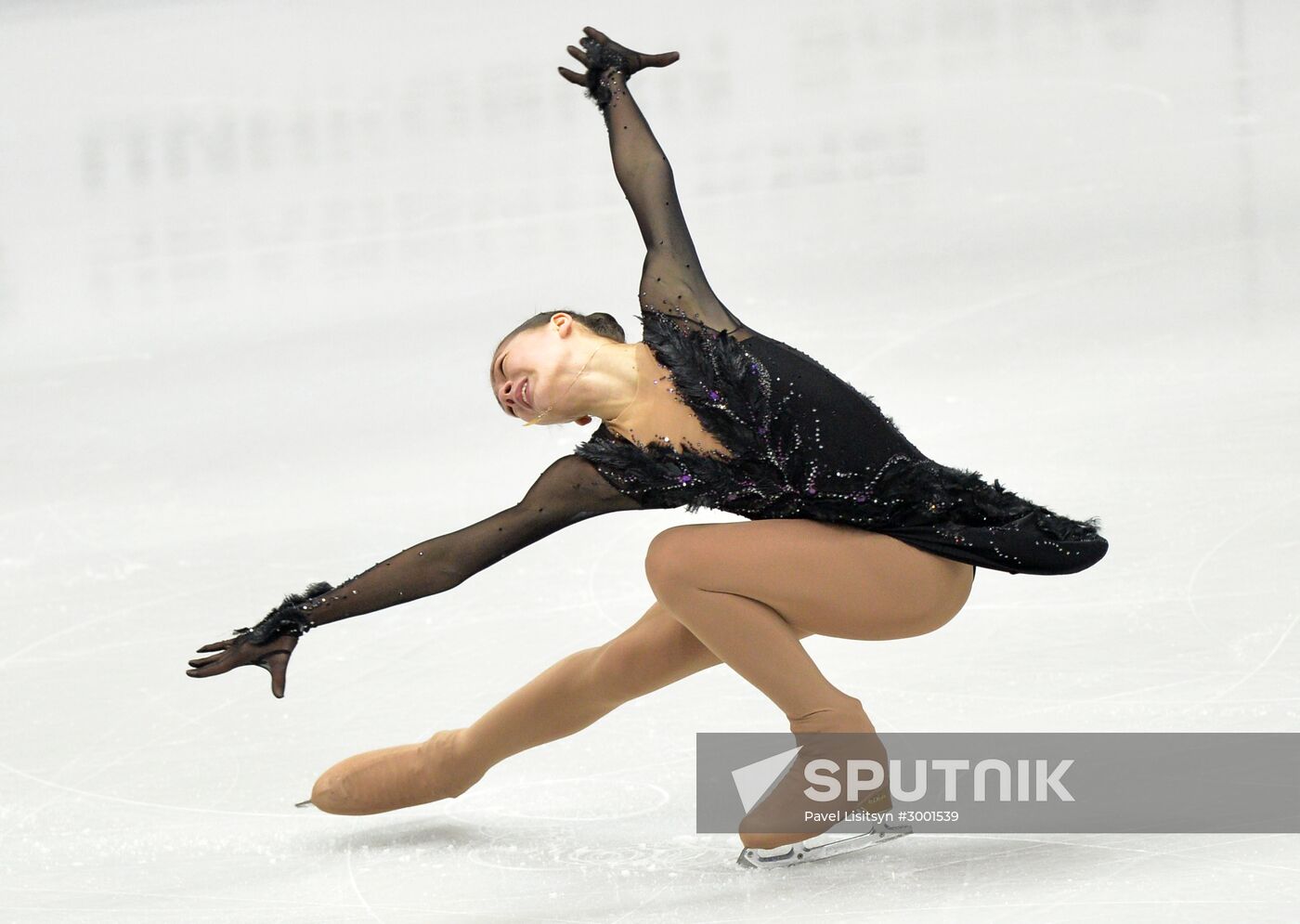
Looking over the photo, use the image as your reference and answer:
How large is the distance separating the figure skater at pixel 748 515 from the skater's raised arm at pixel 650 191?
4 centimetres

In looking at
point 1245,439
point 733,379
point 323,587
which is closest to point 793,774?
point 733,379

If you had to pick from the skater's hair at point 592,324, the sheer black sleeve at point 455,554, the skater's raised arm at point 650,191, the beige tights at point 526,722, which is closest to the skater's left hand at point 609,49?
the skater's raised arm at point 650,191

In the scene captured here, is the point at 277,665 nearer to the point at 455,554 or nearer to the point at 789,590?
the point at 455,554

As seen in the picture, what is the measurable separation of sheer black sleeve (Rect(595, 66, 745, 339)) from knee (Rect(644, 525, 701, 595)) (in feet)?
1.21

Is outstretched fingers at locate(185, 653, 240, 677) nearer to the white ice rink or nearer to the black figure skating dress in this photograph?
the black figure skating dress

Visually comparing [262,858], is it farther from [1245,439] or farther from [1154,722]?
[1245,439]

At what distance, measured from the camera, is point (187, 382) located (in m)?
5.36

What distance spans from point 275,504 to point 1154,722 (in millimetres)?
2493

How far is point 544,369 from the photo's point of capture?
97.3 inches

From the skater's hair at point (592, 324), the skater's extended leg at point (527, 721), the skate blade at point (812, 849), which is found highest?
the skater's hair at point (592, 324)

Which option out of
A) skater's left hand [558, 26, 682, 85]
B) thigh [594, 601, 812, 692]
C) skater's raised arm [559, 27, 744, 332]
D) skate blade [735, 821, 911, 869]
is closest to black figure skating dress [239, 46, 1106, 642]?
skater's raised arm [559, 27, 744, 332]

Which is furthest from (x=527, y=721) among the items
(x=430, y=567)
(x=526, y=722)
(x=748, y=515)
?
(x=748, y=515)

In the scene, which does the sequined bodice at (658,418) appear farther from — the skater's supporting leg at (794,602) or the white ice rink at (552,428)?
the white ice rink at (552,428)

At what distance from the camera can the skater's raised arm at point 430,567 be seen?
2375mm
